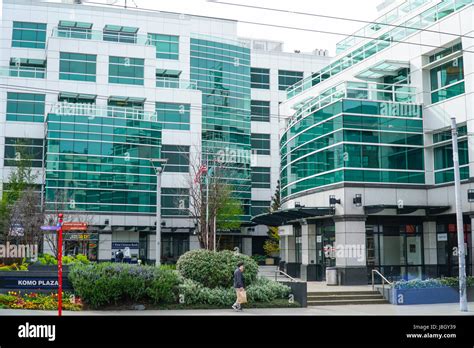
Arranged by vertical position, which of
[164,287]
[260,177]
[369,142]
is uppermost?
[260,177]

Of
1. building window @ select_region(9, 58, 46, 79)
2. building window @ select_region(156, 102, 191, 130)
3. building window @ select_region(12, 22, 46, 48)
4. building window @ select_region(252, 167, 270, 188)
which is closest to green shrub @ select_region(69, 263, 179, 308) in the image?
building window @ select_region(156, 102, 191, 130)

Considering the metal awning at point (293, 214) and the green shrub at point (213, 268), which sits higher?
the metal awning at point (293, 214)

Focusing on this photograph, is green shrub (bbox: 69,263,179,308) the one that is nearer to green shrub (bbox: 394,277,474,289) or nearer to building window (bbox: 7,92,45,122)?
green shrub (bbox: 394,277,474,289)

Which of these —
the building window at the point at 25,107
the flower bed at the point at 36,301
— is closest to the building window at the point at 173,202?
the building window at the point at 25,107

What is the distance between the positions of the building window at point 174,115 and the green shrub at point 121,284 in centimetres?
4001

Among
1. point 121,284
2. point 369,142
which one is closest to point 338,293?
point 121,284

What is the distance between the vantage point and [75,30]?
6122 cm

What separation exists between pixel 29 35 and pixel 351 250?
44644 millimetres

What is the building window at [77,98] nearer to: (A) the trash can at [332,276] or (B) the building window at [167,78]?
(B) the building window at [167,78]

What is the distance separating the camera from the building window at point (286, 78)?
73.4m

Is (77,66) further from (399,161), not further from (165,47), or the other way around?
(399,161)

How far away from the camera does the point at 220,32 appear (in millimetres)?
70562
